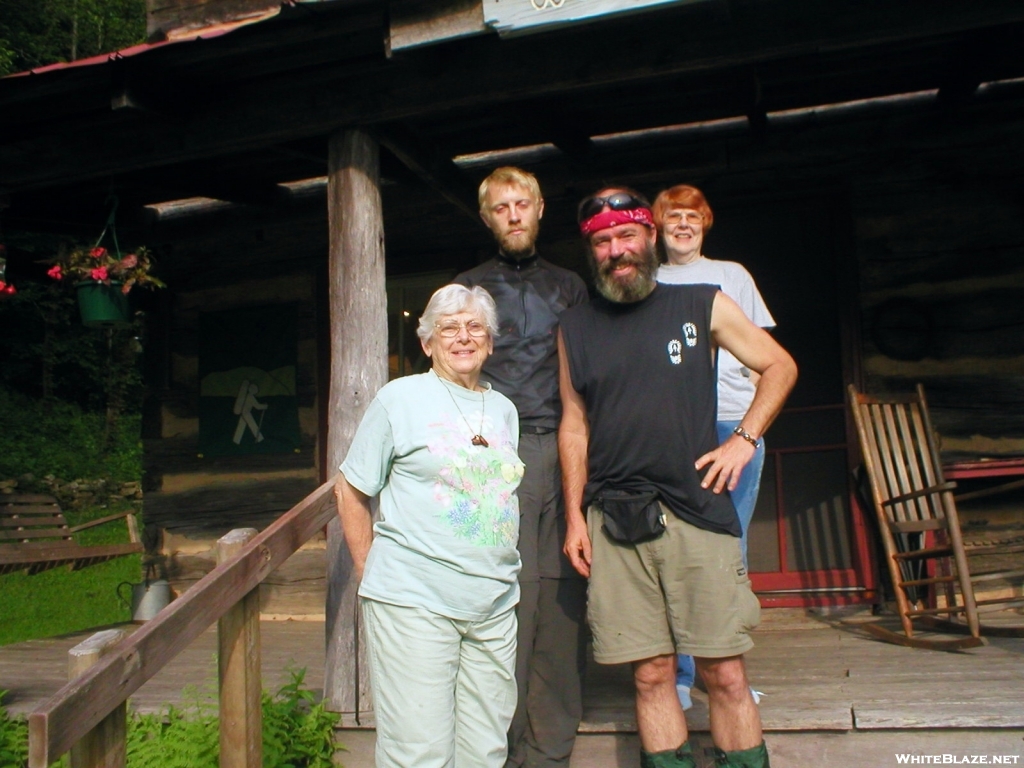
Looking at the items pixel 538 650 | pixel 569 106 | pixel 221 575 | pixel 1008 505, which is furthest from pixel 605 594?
pixel 1008 505

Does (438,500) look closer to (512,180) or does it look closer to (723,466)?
(723,466)

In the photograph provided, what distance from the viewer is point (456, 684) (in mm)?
2602

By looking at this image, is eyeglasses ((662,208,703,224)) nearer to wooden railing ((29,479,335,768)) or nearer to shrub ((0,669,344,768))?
wooden railing ((29,479,335,768))

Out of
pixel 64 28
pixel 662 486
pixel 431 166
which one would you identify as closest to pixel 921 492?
pixel 662 486

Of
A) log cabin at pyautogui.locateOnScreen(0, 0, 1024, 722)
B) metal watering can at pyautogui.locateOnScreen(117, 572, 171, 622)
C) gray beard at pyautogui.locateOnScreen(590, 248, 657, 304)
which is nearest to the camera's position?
gray beard at pyautogui.locateOnScreen(590, 248, 657, 304)

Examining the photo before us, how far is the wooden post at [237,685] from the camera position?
3031 millimetres

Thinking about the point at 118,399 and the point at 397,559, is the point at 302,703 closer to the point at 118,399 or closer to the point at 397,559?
the point at 397,559

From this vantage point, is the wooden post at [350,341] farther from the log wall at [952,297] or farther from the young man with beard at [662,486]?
the log wall at [952,297]

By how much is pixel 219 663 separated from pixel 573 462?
4.05 ft

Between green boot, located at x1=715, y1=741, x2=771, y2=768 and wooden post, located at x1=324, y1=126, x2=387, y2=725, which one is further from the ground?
wooden post, located at x1=324, y1=126, x2=387, y2=725

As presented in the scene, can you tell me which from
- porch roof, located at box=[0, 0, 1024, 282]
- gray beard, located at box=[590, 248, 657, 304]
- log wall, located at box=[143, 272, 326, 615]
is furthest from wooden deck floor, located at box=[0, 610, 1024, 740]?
porch roof, located at box=[0, 0, 1024, 282]

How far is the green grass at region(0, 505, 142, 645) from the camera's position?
8953 mm

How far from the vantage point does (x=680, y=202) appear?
347cm

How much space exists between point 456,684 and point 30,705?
247 cm
